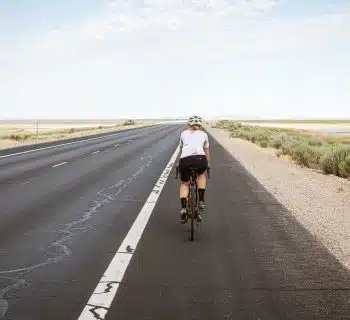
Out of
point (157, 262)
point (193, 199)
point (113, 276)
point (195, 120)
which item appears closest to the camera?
point (113, 276)

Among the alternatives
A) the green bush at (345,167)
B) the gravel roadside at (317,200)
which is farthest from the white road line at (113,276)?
the green bush at (345,167)

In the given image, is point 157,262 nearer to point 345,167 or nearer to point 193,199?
point 193,199

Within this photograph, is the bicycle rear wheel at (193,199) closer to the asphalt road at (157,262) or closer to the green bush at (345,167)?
the asphalt road at (157,262)

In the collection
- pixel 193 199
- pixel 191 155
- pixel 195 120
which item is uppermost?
pixel 195 120

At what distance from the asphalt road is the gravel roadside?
285mm

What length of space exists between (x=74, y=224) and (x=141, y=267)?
9.93 ft

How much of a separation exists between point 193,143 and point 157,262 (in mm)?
2505

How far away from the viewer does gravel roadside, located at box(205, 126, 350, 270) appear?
8594mm

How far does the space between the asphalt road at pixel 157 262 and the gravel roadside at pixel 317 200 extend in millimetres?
285

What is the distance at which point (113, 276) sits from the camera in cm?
611

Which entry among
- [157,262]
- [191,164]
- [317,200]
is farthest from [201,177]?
[317,200]

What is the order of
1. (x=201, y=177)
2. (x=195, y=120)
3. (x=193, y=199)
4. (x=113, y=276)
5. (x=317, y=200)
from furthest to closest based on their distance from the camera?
(x=317, y=200) → (x=201, y=177) → (x=195, y=120) → (x=193, y=199) → (x=113, y=276)

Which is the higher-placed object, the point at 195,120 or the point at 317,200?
the point at 195,120

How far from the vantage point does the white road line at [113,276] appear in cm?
498
